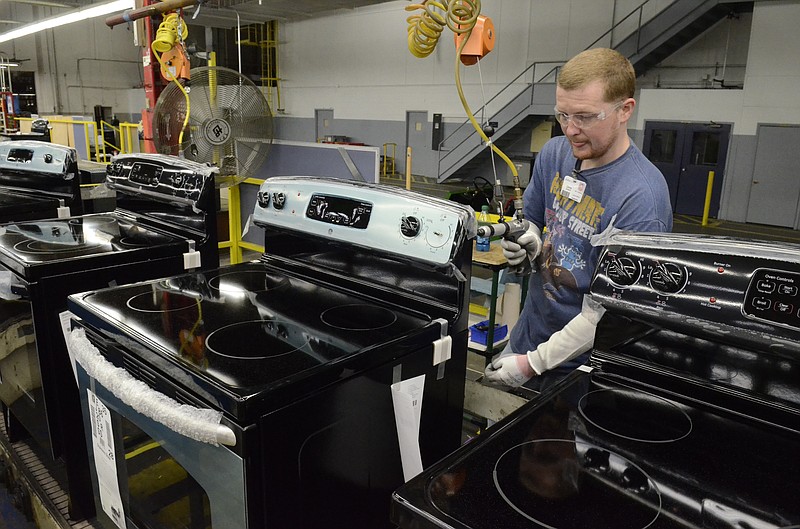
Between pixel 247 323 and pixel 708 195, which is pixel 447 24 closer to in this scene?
pixel 247 323

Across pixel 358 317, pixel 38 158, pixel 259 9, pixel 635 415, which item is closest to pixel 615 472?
pixel 635 415

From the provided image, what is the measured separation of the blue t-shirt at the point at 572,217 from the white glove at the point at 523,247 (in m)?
0.05

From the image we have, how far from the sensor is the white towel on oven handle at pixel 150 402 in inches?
36.7

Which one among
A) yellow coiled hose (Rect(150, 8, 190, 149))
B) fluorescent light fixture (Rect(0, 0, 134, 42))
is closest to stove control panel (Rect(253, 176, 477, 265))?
yellow coiled hose (Rect(150, 8, 190, 149))

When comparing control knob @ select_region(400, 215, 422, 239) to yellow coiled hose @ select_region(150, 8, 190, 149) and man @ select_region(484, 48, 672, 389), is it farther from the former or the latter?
yellow coiled hose @ select_region(150, 8, 190, 149)

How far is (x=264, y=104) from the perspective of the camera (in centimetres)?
355

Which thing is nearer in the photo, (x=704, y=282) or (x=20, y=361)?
(x=704, y=282)

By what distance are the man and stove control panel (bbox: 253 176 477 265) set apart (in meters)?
0.32

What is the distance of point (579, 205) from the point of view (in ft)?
4.94

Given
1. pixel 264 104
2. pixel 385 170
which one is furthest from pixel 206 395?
pixel 385 170

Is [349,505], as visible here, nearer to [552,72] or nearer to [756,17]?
[756,17]

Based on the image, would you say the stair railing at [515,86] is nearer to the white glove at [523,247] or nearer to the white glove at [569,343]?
the white glove at [523,247]

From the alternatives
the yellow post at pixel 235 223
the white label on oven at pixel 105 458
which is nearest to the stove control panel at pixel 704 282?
the white label on oven at pixel 105 458

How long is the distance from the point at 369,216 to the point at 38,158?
89.6 inches
